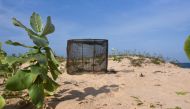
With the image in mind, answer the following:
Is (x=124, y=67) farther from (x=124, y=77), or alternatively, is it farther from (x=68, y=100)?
(x=68, y=100)

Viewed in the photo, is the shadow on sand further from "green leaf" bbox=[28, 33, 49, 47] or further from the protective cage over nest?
the protective cage over nest

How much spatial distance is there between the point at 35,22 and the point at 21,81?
0.80m

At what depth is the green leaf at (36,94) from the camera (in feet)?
11.9

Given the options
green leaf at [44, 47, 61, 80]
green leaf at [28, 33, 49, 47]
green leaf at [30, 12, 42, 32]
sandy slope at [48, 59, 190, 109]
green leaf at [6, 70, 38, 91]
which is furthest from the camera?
sandy slope at [48, 59, 190, 109]

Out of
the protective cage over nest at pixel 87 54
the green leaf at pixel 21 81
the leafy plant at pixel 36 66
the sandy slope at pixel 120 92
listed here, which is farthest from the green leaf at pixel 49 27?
the protective cage over nest at pixel 87 54

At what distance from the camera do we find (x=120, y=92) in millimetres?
4738

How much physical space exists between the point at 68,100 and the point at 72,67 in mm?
2256

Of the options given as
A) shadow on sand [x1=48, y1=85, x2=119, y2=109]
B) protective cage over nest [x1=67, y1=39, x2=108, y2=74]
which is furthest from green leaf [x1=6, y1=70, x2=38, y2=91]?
protective cage over nest [x1=67, y1=39, x2=108, y2=74]

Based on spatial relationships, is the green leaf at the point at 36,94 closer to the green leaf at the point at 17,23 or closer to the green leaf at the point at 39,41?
the green leaf at the point at 39,41

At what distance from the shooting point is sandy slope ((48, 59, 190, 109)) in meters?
4.23

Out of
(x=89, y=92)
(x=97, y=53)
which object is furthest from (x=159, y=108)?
(x=97, y=53)

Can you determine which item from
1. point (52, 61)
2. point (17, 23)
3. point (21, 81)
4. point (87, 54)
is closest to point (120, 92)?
point (52, 61)

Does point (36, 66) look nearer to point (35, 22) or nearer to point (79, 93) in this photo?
point (35, 22)

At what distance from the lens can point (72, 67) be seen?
21.5 ft
